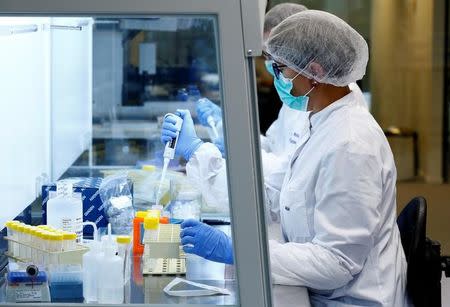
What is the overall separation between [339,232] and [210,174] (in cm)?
36

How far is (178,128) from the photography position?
7.75ft

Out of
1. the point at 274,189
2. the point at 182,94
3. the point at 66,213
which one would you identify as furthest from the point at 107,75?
the point at 66,213

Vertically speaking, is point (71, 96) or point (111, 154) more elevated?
point (71, 96)

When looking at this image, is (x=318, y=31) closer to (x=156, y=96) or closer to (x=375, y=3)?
(x=156, y=96)

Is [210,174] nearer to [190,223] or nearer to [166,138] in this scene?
[190,223]

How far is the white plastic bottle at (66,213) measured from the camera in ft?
6.68

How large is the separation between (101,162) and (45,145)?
285 mm

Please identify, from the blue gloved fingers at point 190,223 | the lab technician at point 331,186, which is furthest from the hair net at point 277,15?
the blue gloved fingers at point 190,223

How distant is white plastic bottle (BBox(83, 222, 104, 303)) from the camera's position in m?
1.76

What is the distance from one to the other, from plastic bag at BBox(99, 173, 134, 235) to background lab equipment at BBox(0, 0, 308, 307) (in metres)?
0.04

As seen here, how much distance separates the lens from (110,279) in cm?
179

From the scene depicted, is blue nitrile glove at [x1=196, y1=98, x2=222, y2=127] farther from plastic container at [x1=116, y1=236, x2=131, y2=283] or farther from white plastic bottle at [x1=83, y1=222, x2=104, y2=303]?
white plastic bottle at [x1=83, y1=222, x2=104, y2=303]

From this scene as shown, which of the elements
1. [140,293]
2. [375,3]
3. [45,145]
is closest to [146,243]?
[140,293]

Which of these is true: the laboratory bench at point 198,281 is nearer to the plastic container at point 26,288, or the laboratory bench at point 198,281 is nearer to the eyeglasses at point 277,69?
the plastic container at point 26,288
